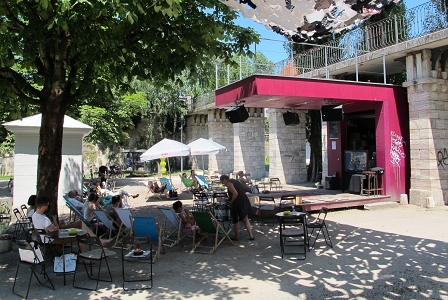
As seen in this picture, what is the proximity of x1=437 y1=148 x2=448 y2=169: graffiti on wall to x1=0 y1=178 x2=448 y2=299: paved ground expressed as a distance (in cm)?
372

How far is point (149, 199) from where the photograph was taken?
1445 centimetres

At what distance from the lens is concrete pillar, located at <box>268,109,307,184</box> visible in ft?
60.3

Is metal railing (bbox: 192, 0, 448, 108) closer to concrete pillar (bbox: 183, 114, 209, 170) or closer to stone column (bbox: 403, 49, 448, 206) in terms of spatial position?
stone column (bbox: 403, 49, 448, 206)

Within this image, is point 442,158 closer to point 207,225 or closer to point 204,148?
point 207,225

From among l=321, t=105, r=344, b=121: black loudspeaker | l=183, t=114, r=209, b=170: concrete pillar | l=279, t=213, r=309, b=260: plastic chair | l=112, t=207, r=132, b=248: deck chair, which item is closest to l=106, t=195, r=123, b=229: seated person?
l=112, t=207, r=132, b=248: deck chair

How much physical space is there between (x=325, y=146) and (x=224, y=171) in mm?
11664

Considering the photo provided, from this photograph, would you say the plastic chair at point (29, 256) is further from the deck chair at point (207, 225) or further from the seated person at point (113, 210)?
the seated person at point (113, 210)

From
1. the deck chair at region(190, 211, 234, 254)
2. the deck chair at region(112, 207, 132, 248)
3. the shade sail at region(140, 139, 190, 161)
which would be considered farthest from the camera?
the shade sail at region(140, 139, 190, 161)

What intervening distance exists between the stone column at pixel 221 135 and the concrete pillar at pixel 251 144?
11.3 ft

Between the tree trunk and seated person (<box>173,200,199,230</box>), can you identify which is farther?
seated person (<box>173,200,199,230</box>)

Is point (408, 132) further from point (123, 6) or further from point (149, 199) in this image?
point (123, 6)

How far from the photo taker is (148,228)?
6.38 metres

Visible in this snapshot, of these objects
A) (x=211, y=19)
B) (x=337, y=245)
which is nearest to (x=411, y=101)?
(x=337, y=245)

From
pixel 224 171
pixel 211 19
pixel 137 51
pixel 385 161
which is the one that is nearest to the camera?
pixel 211 19
